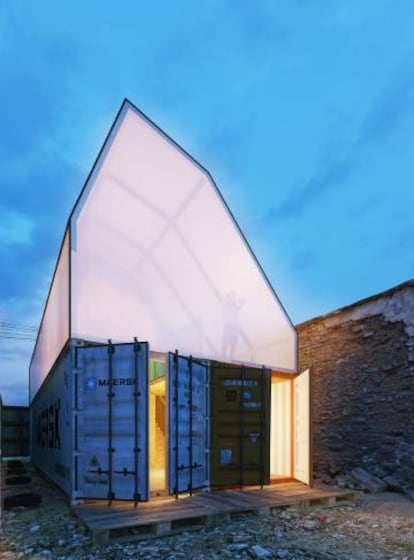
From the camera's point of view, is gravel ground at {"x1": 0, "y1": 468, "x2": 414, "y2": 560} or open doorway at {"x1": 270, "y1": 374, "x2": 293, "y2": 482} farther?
open doorway at {"x1": 270, "y1": 374, "x2": 293, "y2": 482}

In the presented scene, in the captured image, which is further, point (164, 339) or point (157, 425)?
point (157, 425)

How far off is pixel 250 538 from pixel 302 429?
4.71m

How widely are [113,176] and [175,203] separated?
1.45m

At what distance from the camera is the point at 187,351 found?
9.52 m

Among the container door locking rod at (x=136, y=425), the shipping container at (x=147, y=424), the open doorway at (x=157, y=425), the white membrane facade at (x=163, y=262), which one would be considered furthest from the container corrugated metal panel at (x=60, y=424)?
the open doorway at (x=157, y=425)

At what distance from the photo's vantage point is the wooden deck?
6.55 metres

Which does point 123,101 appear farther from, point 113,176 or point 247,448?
point 247,448

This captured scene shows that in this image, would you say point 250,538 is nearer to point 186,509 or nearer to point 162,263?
point 186,509

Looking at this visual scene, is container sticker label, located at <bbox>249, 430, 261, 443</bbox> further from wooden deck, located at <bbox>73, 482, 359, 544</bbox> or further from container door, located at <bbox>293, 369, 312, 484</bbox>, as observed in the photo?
container door, located at <bbox>293, 369, 312, 484</bbox>

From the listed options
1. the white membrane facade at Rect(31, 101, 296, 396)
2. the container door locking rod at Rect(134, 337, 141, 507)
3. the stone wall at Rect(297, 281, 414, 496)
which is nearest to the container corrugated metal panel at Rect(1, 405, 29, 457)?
the white membrane facade at Rect(31, 101, 296, 396)

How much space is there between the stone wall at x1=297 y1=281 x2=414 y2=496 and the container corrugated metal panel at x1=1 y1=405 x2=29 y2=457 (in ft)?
50.7

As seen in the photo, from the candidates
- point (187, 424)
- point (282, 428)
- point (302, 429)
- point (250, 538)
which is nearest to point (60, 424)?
point (187, 424)

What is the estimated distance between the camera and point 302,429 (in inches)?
432

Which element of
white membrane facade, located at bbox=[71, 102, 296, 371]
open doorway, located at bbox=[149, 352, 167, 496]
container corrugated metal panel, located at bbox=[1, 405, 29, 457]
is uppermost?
white membrane facade, located at bbox=[71, 102, 296, 371]
